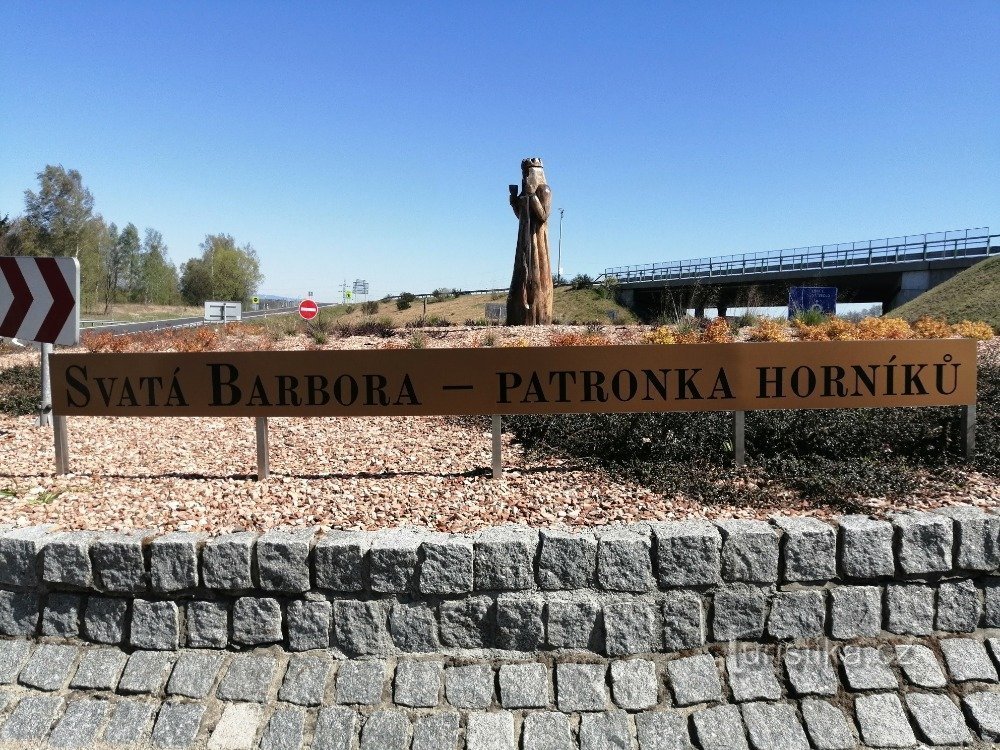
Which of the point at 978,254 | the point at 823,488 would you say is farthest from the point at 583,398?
the point at 978,254

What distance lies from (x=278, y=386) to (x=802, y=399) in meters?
3.64

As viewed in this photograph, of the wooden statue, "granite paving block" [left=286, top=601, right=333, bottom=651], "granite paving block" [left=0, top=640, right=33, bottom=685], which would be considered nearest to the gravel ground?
"granite paving block" [left=286, top=601, right=333, bottom=651]

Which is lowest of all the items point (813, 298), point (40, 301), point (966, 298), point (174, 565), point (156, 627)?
point (156, 627)

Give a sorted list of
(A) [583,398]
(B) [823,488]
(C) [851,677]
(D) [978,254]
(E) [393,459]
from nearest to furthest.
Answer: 1. (C) [851,677]
2. (B) [823,488]
3. (A) [583,398]
4. (E) [393,459]
5. (D) [978,254]

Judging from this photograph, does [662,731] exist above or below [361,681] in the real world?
below

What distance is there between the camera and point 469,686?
3295 millimetres

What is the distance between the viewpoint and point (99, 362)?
4758 millimetres

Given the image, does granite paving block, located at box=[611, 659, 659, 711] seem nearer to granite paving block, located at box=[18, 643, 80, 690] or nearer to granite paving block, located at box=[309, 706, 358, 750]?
granite paving block, located at box=[309, 706, 358, 750]

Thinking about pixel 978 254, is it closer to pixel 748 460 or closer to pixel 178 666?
pixel 748 460

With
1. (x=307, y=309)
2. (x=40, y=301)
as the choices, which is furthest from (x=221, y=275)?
(x=40, y=301)

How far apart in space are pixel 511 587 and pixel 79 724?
86.4 inches

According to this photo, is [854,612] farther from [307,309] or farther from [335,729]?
[307,309]

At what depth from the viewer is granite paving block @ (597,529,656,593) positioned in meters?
3.43

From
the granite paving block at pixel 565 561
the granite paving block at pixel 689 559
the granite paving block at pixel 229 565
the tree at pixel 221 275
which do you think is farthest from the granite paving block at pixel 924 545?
the tree at pixel 221 275
